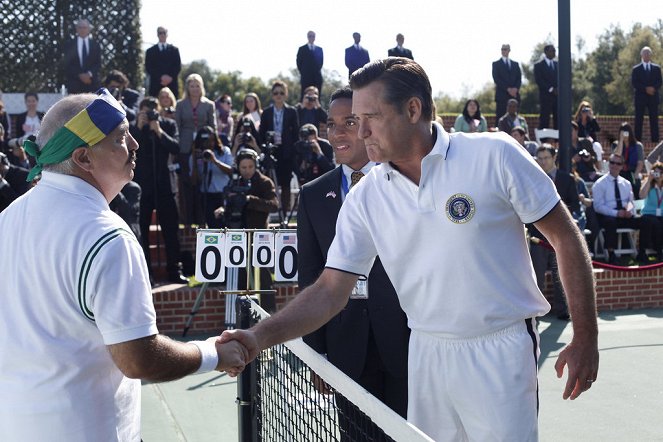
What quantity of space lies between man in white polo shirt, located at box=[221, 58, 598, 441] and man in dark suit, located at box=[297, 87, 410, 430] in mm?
792

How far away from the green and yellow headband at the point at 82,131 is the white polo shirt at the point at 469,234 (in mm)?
1193

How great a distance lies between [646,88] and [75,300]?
67.8ft

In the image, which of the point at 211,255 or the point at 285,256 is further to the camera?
the point at 211,255

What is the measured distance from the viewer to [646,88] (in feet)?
69.9

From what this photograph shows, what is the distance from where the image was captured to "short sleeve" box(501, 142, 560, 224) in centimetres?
323

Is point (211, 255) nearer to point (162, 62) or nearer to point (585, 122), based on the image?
point (162, 62)

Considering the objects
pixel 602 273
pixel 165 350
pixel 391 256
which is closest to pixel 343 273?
pixel 391 256

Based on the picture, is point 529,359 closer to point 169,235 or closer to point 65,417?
point 65,417

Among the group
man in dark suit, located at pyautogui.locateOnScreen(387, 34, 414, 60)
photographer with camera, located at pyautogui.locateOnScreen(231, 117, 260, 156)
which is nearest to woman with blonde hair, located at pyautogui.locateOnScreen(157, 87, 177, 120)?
photographer with camera, located at pyautogui.locateOnScreen(231, 117, 260, 156)

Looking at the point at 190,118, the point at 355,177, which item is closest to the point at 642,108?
the point at 190,118

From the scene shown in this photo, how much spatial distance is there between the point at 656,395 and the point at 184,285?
578 centimetres

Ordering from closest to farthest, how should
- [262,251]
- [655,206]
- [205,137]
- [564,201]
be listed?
1. [262,251]
2. [564,201]
3. [205,137]
4. [655,206]

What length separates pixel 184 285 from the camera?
11.0 meters

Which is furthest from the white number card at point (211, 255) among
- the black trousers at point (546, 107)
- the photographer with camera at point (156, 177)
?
the black trousers at point (546, 107)
